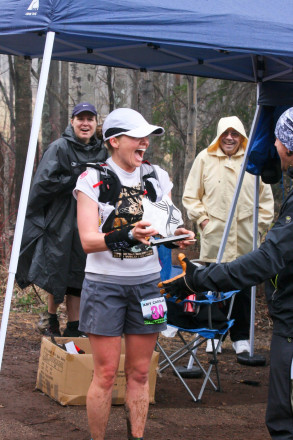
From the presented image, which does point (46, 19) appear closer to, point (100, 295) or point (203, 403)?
point (100, 295)

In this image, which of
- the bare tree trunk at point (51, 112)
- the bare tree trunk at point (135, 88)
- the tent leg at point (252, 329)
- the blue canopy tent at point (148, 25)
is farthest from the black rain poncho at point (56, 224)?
the bare tree trunk at point (51, 112)

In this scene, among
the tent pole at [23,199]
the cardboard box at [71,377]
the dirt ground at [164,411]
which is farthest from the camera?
the cardboard box at [71,377]

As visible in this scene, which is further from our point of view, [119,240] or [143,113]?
[143,113]

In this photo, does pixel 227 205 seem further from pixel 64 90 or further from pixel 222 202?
pixel 64 90

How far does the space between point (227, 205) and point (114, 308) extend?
9.84 ft

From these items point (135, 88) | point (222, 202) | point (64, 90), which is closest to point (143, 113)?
point (222, 202)

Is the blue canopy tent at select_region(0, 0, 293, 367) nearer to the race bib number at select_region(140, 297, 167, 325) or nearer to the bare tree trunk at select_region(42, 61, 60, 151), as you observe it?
the race bib number at select_region(140, 297, 167, 325)

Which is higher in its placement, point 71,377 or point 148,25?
point 148,25

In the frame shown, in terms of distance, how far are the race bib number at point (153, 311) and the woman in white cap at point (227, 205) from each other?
2.74 meters

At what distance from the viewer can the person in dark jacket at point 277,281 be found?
9.59ft

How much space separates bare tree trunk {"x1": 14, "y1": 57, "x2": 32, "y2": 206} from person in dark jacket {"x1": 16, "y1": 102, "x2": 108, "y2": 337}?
4.41 metres

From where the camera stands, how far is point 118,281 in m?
3.50

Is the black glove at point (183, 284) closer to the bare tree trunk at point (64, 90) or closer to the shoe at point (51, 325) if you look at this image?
the shoe at point (51, 325)

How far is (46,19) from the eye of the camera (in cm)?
374
